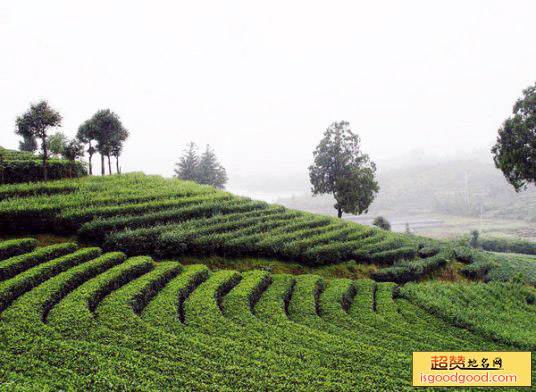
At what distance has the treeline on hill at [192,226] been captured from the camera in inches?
520

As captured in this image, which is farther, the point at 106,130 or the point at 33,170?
the point at 106,130

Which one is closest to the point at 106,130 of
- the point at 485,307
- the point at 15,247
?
the point at 15,247

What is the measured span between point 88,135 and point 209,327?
21.1m

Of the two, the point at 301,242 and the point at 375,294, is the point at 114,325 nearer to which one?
the point at 375,294

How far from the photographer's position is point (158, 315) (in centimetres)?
795

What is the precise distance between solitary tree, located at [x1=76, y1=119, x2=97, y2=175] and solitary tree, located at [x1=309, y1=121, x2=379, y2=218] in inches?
638

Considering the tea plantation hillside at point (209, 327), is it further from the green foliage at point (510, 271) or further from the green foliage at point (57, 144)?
the green foliage at point (57, 144)

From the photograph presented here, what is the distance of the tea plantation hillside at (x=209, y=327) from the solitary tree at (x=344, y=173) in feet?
44.1

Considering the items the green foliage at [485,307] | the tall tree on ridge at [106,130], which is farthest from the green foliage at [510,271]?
the tall tree on ridge at [106,130]

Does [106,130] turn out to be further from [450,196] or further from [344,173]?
[450,196]

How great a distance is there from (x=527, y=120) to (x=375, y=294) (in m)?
13.7

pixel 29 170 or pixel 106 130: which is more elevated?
pixel 106 130

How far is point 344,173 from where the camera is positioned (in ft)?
86.1

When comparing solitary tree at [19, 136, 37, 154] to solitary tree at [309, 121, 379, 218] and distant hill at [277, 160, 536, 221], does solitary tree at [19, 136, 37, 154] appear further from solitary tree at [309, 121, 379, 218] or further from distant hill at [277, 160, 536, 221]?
distant hill at [277, 160, 536, 221]
